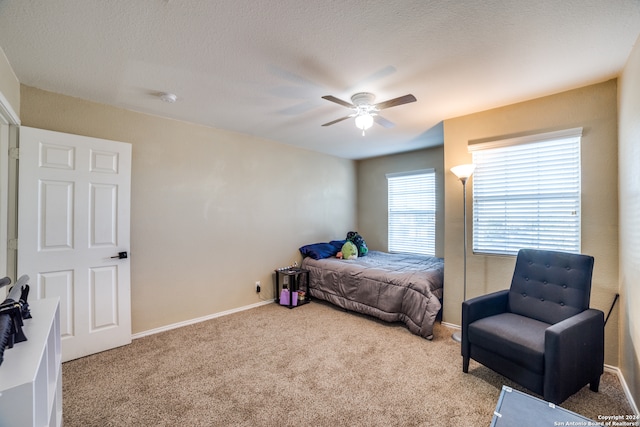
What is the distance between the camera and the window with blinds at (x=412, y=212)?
187 inches

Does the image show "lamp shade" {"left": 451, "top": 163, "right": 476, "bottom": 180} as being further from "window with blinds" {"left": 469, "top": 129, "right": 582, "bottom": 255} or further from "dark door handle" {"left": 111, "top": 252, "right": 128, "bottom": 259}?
"dark door handle" {"left": 111, "top": 252, "right": 128, "bottom": 259}

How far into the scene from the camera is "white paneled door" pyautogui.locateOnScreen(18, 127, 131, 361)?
2.36m

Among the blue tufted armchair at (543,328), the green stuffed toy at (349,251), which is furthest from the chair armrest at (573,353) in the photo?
the green stuffed toy at (349,251)

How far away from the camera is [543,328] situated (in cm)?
210

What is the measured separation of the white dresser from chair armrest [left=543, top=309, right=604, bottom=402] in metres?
2.48

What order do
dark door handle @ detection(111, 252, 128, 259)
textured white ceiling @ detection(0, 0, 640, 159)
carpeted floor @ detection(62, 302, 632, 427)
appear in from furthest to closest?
1. dark door handle @ detection(111, 252, 128, 259)
2. carpeted floor @ detection(62, 302, 632, 427)
3. textured white ceiling @ detection(0, 0, 640, 159)

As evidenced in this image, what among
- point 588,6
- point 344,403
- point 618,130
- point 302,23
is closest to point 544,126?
point 618,130

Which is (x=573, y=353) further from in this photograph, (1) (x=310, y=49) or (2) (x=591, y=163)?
(1) (x=310, y=49)

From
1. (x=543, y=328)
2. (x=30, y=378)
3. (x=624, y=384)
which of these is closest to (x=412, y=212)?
(x=543, y=328)

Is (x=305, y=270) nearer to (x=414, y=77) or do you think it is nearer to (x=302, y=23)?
(x=414, y=77)

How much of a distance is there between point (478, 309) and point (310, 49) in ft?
7.72

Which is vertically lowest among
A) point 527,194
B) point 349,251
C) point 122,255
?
point 349,251

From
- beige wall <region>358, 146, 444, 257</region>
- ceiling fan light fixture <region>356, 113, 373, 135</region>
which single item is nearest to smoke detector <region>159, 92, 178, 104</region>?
ceiling fan light fixture <region>356, 113, 373, 135</region>

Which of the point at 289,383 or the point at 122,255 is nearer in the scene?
the point at 289,383
